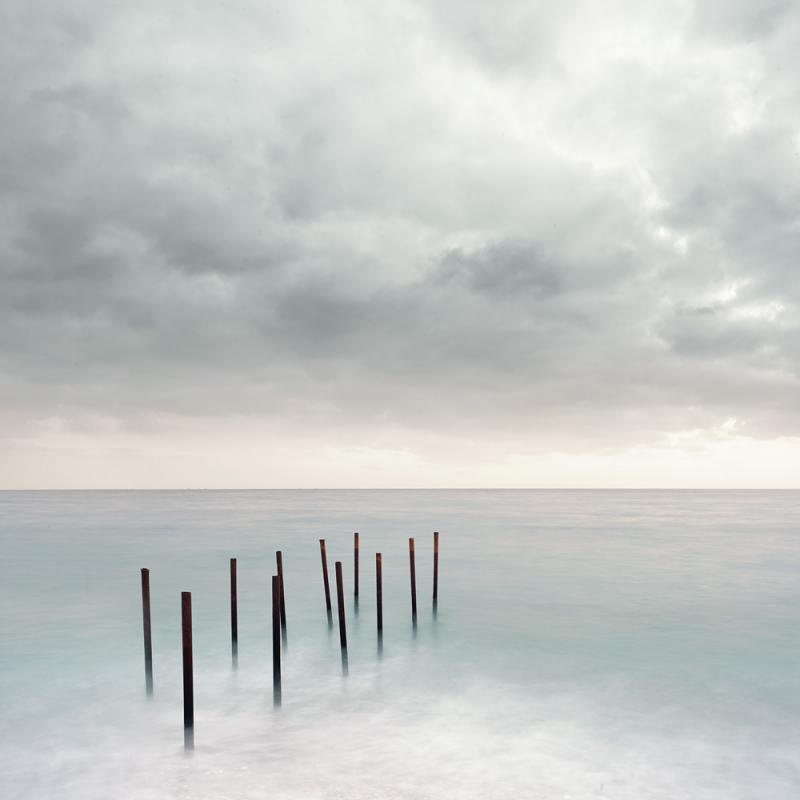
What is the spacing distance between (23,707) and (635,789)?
13163 millimetres

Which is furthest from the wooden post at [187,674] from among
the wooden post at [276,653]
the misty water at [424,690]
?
the wooden post at [276,653]

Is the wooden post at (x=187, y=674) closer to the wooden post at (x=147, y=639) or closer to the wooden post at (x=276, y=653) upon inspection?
the wooden post at (x=276, y=653)

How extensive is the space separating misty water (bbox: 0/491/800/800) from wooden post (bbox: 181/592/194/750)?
29 cm

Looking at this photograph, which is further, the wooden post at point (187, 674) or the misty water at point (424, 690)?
the wooden post at point (187, 674)

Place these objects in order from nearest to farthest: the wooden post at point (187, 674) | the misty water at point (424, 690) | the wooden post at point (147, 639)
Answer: the misty water at point (424, 690)
the wooden post at point (187, 674)
the wooden post at point (147, 639)

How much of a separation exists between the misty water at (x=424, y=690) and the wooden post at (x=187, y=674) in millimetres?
290

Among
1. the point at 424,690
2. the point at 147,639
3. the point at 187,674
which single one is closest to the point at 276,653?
the point at 187,674

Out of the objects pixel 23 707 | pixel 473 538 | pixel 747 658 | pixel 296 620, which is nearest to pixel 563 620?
pixel 747 658

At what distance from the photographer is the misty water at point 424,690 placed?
41.6 feet

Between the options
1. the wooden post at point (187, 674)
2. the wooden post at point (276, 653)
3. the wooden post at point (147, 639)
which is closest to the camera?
the wooden post at point (187, 674)

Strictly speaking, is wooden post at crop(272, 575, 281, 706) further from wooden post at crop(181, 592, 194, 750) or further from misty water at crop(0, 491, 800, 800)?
wooden post at crop(181, 592, 194, 750)

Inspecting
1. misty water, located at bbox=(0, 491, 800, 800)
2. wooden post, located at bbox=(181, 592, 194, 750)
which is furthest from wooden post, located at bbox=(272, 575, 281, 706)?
wooden post, located at bbox=(181, 592, 194, 750)

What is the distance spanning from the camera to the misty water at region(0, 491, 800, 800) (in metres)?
12.7

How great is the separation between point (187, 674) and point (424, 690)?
21.2ft
